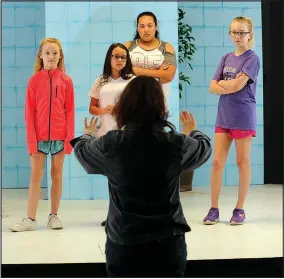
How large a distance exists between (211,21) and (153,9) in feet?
4.64

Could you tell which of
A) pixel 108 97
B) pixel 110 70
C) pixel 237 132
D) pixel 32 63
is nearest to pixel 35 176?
pixel 108 97

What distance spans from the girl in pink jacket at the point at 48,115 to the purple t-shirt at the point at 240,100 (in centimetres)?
103

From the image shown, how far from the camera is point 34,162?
3.84 m

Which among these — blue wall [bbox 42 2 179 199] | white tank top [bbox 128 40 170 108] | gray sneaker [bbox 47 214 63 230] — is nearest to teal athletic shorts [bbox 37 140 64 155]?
gray sneaker [bbox 47 214 63 230]

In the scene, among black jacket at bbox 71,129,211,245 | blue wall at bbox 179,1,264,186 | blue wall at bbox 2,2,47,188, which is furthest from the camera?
blue wall at bbox 179,1,264,186

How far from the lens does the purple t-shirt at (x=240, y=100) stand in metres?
3.95

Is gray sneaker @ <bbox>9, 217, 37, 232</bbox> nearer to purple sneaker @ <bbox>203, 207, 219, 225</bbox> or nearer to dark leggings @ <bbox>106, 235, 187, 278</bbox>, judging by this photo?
purple sneaker @ <bbox>203, 207, 219, 225</bbox>

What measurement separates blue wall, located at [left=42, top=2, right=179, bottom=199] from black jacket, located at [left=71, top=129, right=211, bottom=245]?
10.1 ft

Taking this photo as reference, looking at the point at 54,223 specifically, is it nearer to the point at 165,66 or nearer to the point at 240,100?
the point at 165,66

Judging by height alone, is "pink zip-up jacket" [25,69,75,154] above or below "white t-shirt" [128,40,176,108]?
below

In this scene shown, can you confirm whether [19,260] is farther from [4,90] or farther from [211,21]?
[211,21]

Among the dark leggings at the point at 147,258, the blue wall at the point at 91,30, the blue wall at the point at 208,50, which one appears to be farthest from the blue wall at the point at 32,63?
the dark leggings at the point at 147,258

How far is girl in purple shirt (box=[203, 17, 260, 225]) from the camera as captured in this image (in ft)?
12.9

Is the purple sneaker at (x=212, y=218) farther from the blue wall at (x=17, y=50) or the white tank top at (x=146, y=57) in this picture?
the blue wall at (x=17, y=50)
